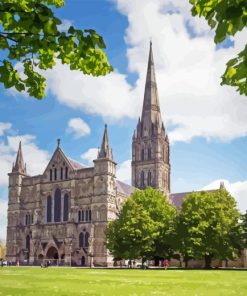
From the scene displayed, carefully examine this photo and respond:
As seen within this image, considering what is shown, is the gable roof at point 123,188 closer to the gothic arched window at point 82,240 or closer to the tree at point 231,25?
the gothic arched window at point 82,240

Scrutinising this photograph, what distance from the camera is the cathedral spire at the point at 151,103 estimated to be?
367ft

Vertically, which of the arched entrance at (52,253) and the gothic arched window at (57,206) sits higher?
the gothic arched window at (57,206)

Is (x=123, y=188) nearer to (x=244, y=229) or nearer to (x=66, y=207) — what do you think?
(x=66, y=207)

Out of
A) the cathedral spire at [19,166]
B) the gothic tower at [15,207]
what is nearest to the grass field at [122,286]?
the gothic tower at [15,207]

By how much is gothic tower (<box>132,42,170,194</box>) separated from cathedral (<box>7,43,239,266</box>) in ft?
36.9

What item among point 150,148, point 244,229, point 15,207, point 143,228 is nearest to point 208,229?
point 244,229

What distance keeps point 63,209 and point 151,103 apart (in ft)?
130

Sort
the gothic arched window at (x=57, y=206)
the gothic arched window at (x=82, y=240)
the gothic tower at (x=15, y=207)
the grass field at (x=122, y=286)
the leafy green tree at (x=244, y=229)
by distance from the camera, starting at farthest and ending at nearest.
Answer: the gothic tower at (x=15, y=207), the gothic arched window at (x=57, y=206), the gothic arched window at (x=82, y=240), the leafy green tree at (x=244, y=229), the grass field at (x=122, y=286)

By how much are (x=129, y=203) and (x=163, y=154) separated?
156ft

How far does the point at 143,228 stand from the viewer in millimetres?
62469

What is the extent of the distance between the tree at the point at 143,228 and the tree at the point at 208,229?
9.55ft

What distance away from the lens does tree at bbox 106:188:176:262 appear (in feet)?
204

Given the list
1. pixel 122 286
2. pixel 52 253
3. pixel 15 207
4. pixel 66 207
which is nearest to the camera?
pixel 122 286

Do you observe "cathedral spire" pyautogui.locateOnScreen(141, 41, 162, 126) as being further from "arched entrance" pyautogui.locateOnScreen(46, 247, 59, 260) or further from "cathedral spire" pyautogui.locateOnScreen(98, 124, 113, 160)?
"arched entrance" pyautogui.locateOnScreen(46, 247, 59, 260)
